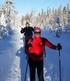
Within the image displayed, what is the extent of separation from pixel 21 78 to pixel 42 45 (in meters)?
2.21

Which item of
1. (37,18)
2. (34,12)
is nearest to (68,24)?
(37,18)

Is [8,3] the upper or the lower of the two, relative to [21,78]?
upper

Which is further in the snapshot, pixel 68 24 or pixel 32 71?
pixel 68 24

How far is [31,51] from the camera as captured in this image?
9.24m

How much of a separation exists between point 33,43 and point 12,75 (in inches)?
117

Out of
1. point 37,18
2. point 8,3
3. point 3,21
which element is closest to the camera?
point 3,21

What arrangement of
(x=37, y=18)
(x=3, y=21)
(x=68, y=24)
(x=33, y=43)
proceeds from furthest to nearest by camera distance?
(x=37, y=18) < (x=68, y=24) < (x=3, y=21) < (x=33, y=43)

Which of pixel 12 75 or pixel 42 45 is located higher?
pixel 42 45

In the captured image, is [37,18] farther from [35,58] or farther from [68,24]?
[35,58]

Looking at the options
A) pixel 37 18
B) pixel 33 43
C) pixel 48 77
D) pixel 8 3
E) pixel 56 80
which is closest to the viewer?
pixel 33 43

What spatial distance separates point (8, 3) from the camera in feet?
247

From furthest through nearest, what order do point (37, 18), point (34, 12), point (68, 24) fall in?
point (34, 12) < point (37, 18) < point (68, 24)

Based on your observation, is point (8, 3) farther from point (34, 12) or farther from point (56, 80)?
point (34, 12)

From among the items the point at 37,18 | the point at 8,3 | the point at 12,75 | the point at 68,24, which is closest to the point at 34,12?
the point at 37,18
